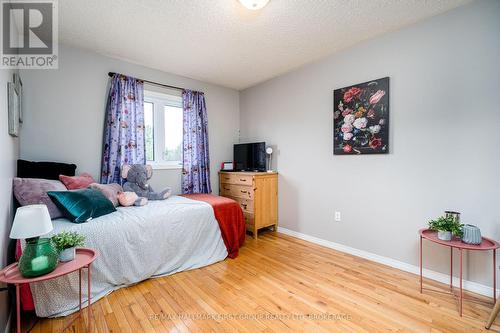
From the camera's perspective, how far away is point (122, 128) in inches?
111

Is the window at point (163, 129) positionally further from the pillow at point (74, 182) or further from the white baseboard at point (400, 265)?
the white baseboard at point (400, 265)

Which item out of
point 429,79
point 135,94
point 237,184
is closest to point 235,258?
point 237,184

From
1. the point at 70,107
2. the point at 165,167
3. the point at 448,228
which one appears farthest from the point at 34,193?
the point at 448,228

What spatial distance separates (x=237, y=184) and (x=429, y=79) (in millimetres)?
2558

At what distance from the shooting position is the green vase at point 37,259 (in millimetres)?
1171

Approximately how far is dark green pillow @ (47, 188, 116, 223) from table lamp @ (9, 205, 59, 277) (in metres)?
0.70

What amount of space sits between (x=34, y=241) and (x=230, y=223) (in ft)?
5.99

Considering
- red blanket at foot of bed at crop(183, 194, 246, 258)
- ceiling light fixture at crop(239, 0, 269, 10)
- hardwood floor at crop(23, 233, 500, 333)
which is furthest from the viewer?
red blanket at foot of bed at crop(183, 194, 246, 258)

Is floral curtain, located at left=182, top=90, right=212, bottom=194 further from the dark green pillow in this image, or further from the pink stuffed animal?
the dark green pillow

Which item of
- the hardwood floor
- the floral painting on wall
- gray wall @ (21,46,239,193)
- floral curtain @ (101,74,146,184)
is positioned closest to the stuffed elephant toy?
floral curtain @ (101,74,146,184)

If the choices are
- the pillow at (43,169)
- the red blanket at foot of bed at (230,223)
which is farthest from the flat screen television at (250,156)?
the pillow at (43,169)

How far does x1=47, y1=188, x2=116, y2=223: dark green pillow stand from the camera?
1869 millimetres

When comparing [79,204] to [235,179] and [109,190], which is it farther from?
[235,179]

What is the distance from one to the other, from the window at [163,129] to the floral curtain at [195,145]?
12cm
